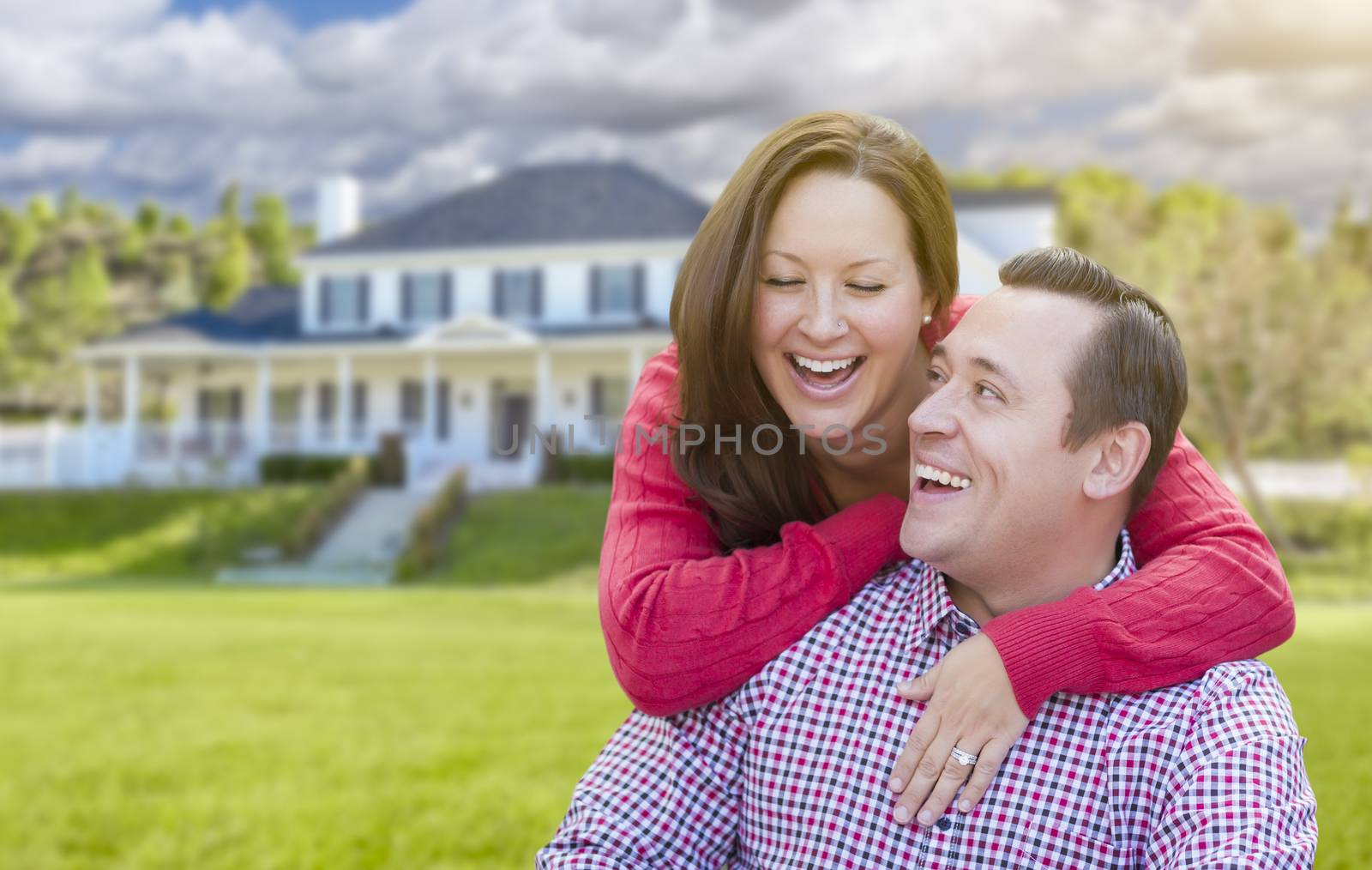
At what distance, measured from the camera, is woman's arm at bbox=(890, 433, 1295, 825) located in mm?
2131

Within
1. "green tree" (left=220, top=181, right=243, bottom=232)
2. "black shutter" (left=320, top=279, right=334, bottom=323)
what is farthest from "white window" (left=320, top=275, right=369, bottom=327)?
"green tree" (left=220, top=181, right=243, bottom=232)

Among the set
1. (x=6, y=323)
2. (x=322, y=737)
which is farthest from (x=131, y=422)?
(x=6, y=323)

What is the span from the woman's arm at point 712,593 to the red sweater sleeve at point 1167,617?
361 millimetres

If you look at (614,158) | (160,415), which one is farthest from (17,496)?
(160,415)

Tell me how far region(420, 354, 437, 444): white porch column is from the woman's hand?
26.4 m

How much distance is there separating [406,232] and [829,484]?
1164 inches

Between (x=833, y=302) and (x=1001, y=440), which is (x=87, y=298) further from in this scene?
(x=1001, y=440)

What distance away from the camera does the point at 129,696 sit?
9094mm

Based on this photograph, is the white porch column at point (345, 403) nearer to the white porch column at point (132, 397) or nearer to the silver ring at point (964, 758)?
the white porch column at point (132, 397)

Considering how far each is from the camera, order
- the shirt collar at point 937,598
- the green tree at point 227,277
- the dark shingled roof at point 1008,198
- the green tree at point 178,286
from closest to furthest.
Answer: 1. the shirt collar at point 937,598
2. the dark shingled roof at point 1008,198
3. the green tree at point 227,277
4. the green tree at point 178,286

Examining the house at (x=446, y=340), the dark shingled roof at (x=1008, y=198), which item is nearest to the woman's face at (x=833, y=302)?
the house at (x=446, y=340)

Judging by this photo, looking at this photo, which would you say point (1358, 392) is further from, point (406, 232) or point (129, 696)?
point (129, 696)

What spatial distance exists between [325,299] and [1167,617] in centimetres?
3109

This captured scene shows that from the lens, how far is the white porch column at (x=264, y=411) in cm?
2897
